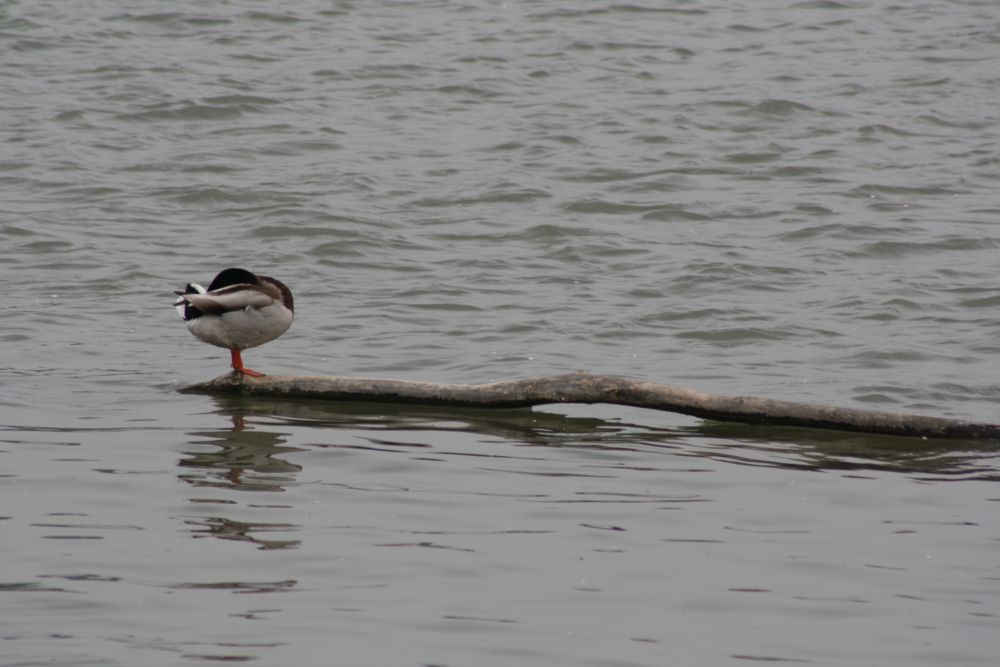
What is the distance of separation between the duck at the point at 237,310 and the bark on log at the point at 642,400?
0.42 meters

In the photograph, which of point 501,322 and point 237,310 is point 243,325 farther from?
point 501,322

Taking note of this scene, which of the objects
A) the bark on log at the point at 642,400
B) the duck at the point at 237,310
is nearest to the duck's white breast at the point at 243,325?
the duck at the point at 237,310

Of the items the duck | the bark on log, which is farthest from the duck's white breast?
the bark on log

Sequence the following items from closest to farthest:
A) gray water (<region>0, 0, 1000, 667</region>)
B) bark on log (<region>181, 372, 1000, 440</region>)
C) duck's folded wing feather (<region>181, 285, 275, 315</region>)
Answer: gray water (<region>0, 0, 1000, 667</region>), bark on log (<region>181, 372, 1000, 440</region>), duck's folded wing feather (<region>181, 285, 275, 315</region>)

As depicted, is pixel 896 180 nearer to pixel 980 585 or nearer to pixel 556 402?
pixel 556 402

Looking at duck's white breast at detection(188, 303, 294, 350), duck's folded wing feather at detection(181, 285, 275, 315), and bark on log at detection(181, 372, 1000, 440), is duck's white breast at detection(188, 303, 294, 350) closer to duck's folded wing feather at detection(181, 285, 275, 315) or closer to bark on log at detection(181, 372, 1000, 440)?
duck's folded wing feather at detection(181, 285, 275, 315)

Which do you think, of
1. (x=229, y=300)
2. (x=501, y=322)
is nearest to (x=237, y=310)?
(x=229, y=300)

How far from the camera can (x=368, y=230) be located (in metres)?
14.1

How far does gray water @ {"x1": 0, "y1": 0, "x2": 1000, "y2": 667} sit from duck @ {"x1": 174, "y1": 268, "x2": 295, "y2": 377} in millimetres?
424

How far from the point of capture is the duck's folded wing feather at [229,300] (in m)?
8.09

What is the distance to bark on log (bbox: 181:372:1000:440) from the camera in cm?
737

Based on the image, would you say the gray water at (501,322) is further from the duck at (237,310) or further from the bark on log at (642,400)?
the duck at (237,310)

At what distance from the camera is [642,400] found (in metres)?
7.50

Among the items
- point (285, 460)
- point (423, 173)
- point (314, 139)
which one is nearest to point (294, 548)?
point (285, 460)
